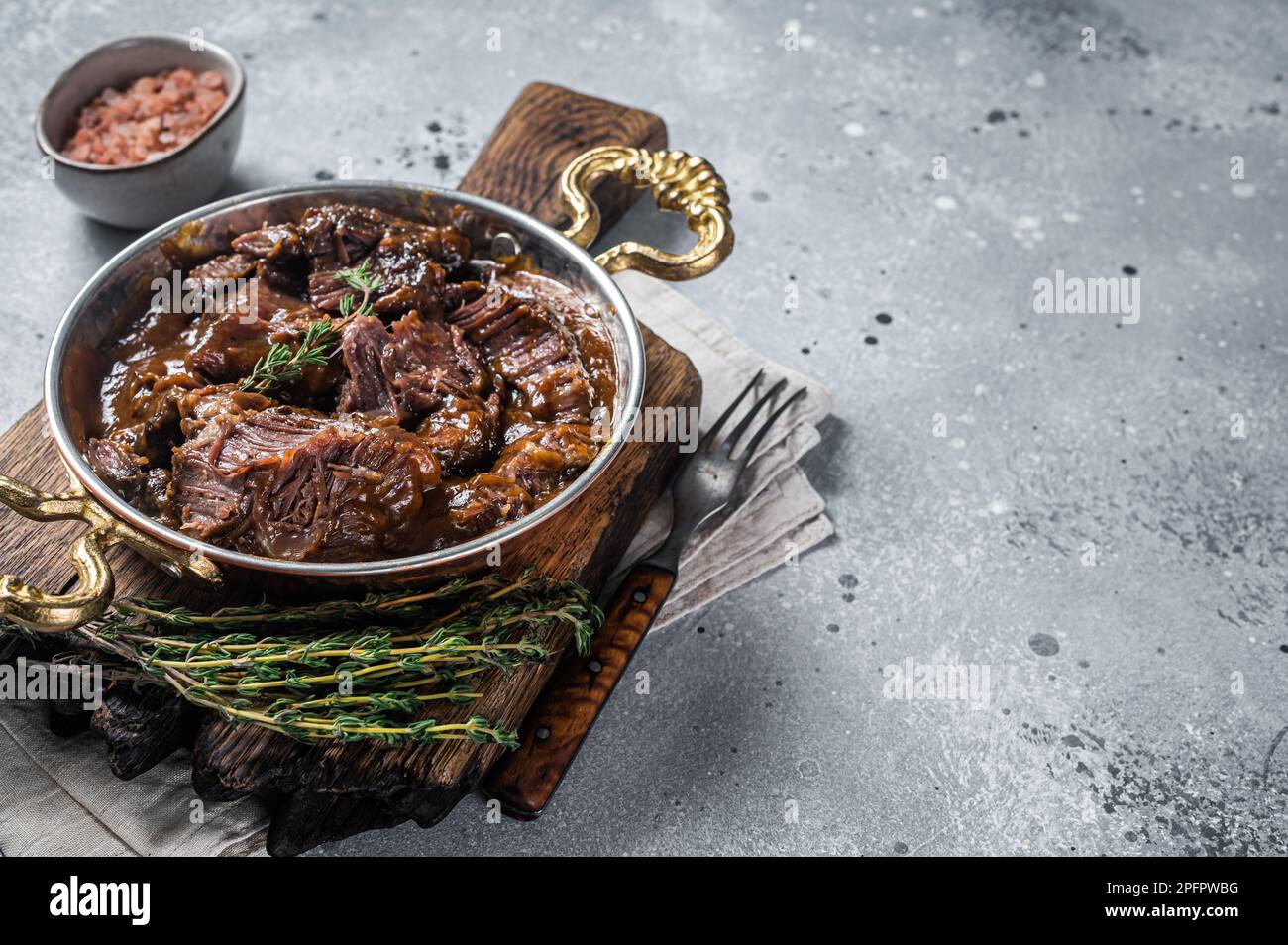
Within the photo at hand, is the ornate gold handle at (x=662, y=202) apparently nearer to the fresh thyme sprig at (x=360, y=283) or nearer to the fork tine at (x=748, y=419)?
the fork tine at (x=748, y=419)

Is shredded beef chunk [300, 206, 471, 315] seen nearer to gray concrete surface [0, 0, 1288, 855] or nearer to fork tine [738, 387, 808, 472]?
fork tine [738, 387, 808, 472]

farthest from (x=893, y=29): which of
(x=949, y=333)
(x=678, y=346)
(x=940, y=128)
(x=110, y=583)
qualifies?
(x=110, y=583)

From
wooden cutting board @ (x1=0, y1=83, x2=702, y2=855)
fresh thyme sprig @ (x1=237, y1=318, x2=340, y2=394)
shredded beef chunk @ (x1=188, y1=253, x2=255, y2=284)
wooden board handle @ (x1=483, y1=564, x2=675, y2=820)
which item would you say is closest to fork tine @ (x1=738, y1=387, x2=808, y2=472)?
wooden cutting board @ (x1=0, y1=83, x2=702, y2=855)

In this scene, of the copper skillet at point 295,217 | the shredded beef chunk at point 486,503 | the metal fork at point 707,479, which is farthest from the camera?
the metal fork at point 707,479

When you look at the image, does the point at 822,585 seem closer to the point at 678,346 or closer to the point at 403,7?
the point at 678,346

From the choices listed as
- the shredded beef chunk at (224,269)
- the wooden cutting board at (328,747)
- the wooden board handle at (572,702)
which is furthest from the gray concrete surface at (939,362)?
the shredded beef chunk at (224,269)

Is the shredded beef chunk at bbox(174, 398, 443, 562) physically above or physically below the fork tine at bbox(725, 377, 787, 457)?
above
